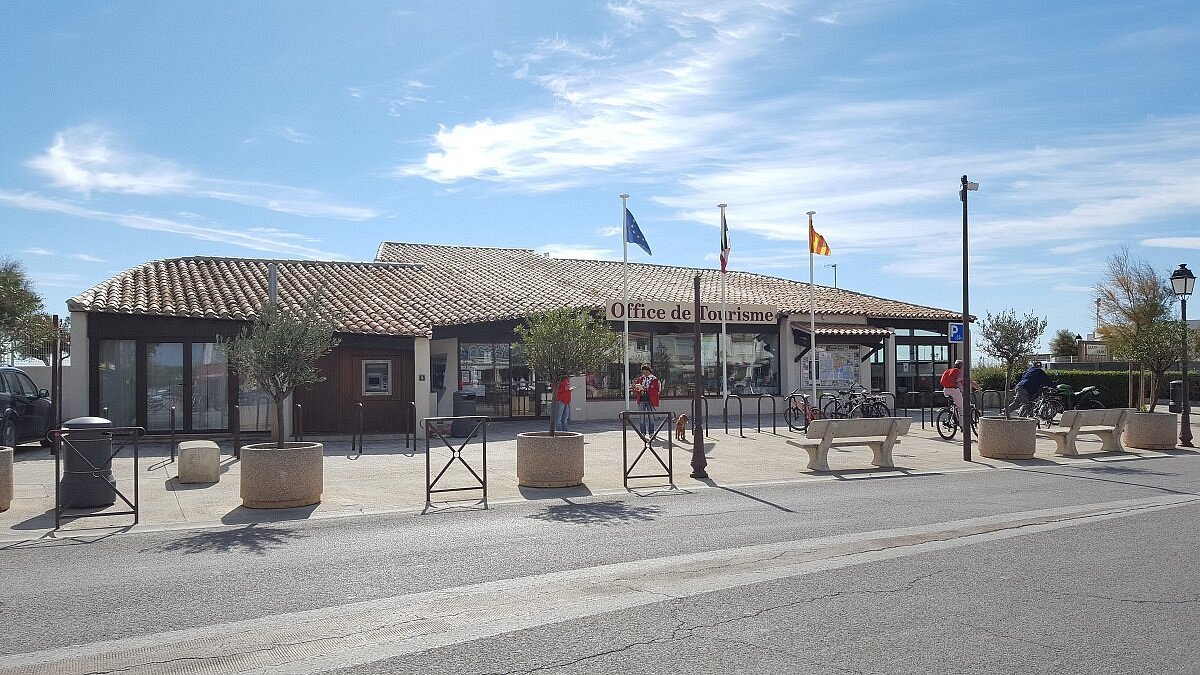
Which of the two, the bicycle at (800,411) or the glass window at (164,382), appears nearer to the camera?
the glass window at (164,382)

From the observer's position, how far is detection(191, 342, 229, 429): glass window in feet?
68.0

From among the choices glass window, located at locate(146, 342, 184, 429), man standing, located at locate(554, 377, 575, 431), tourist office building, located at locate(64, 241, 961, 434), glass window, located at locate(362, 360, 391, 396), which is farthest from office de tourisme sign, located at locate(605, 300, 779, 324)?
glass window, located at locate(146, 342, 184, 429)

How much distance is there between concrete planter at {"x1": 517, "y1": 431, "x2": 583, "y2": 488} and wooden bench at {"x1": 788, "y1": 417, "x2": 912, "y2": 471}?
4.10m

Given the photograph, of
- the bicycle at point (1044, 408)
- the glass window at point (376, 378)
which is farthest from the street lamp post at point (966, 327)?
the glass window at point (376, 378)

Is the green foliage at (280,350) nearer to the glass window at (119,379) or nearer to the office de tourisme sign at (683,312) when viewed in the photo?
the glass window at (119,379)

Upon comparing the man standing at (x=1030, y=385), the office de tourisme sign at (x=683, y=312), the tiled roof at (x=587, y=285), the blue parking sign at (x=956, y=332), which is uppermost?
the tiled roof at (x=587, y=285)

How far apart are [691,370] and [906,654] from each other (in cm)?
2196

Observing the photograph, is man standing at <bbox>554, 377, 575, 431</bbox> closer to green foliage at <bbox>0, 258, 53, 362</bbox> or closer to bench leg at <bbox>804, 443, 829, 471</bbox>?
bench leg at <bbox>804, 443, 829, 471</bbox>

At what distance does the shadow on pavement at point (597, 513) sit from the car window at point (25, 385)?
1280 cm

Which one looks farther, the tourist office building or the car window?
the tourist office building

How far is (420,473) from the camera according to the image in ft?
48.4

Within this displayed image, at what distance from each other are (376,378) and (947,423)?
12.7 metres

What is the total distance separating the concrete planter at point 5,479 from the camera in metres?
11.0

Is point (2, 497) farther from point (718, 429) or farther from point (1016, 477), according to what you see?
point (718, 429)
